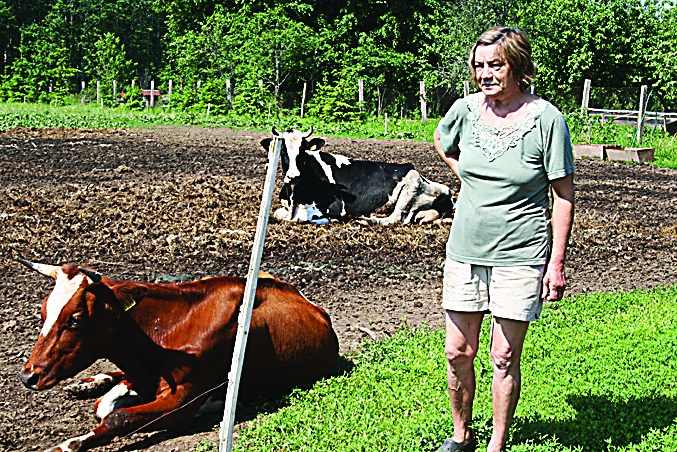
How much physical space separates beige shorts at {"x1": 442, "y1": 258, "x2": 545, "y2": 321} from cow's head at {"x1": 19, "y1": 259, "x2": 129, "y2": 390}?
1.96 meters

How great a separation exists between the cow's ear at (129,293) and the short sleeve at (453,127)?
1991 mm

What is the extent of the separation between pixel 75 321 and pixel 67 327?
0.05m

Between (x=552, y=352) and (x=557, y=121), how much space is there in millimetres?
2624

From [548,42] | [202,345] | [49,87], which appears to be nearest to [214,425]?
[202,345]

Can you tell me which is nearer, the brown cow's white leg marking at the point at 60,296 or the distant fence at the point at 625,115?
the brown cow's white leg marking at the point at 60,296

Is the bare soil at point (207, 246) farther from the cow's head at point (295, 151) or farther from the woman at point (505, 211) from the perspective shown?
the woman at point (505, 211)

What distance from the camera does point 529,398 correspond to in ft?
15.9

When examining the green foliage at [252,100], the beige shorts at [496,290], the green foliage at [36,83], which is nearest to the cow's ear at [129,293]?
the beige shorts at [496,290]

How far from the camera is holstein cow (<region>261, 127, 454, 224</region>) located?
38.2 feet

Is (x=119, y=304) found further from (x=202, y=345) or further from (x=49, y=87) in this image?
(x=49, y=87)

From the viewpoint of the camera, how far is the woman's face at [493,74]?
3.68m

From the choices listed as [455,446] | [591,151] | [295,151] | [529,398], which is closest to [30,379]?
[455,446]

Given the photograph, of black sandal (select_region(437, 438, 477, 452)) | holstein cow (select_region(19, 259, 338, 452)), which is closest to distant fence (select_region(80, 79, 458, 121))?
holstein cow (select_region(19, 259, 338, 452))

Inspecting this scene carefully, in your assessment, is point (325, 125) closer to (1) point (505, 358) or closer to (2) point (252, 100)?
(2) point (252, 100)
